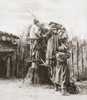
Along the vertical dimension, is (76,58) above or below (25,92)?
above

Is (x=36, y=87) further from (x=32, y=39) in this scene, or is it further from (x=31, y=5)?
(x=31, y=5)

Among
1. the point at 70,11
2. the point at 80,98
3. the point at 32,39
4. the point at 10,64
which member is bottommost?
the point at 80,98

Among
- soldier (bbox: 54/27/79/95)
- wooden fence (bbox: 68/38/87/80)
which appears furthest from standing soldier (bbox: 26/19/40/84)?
wooden fence (bbox: 68/38/87/80)

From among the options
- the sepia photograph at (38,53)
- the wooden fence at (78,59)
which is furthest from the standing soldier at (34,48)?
the wooden fence at (78,59)

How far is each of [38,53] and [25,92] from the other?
0.35 meters

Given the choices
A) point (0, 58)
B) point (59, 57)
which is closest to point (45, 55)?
point (59, 57)

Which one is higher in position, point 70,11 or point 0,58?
point 70,11

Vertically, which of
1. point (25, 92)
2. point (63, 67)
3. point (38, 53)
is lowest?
point (25, 92)

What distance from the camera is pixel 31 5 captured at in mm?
3150

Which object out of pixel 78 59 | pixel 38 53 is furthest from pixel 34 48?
pixel 78 59

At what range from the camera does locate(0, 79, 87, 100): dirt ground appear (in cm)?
304

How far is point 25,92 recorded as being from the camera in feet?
10.1

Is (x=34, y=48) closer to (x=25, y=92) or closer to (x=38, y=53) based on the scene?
(x=38, y=53)

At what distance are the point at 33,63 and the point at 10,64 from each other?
193mm
